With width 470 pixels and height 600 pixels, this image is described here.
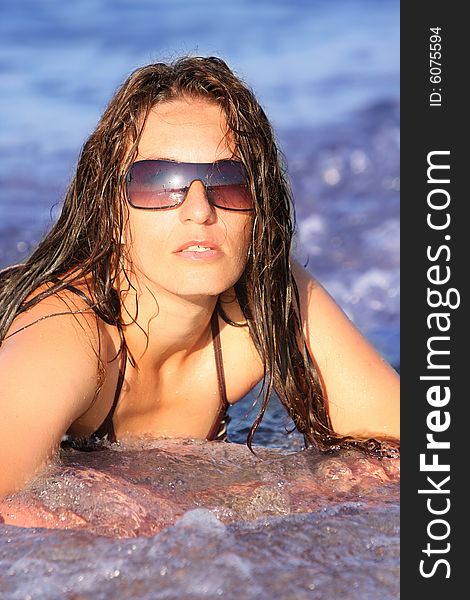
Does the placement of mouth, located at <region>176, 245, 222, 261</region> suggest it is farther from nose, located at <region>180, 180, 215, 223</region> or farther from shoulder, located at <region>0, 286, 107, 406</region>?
shoulder, located at <region>0, 286, 107, 406</region>

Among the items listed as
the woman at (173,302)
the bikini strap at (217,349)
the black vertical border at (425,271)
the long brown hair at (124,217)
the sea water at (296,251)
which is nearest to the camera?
the sea water at (296,251)

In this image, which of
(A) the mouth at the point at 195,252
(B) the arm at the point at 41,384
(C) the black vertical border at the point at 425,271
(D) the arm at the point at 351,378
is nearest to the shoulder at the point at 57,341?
(B) the arm at the point at 41,384

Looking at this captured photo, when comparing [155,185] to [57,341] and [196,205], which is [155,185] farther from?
[57,341]

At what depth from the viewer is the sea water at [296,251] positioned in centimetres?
241

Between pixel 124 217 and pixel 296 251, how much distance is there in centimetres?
256

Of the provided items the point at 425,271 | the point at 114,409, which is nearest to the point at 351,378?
the point at 425,271

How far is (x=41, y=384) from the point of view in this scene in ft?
9.14

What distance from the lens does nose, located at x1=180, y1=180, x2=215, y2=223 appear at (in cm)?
298

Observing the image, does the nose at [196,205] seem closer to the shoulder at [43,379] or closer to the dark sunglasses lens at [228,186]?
the dark sunglasses lens at [228,186]

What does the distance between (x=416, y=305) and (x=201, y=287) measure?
654mm

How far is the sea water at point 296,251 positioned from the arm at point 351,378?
18 centimetres

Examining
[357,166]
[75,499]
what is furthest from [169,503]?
[357,166]

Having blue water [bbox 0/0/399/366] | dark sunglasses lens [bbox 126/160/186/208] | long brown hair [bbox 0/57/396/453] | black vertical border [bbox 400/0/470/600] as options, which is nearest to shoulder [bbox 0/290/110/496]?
long brown hair [bbox 0/57/396/453]

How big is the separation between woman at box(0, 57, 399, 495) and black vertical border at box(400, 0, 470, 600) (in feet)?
1.50
